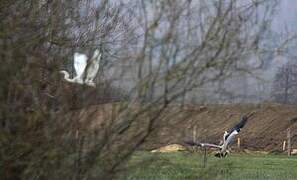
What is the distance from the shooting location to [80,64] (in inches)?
206

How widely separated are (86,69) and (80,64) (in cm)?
10

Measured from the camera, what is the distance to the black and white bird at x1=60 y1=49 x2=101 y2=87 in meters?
5.12

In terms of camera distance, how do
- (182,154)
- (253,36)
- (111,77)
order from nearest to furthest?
(253,36) < (111,77) < (182,154)

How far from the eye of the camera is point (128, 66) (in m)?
4.93

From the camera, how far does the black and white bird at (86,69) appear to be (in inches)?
202

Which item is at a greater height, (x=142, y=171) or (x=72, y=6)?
(x=72, y=6)

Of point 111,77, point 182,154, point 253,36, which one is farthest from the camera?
point 182,154

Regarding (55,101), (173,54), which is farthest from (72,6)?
(173,54)

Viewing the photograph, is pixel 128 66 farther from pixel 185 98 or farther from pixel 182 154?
pixel 182 154

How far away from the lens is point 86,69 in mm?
5152

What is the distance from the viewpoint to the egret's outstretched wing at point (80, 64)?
5164 mm

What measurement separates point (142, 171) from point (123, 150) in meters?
0.32

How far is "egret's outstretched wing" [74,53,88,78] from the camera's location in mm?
5164

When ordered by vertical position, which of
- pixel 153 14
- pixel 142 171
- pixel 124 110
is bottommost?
pixel 142 171
